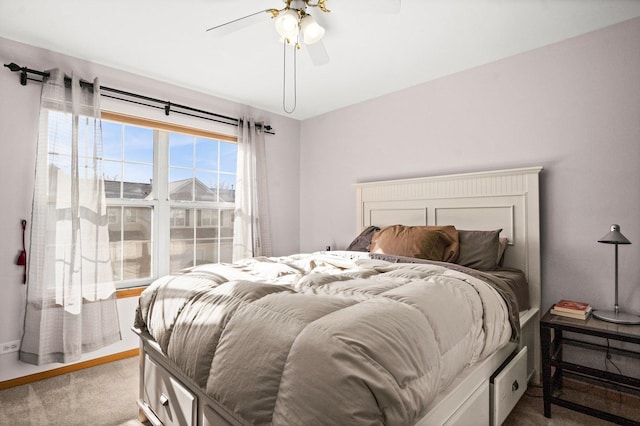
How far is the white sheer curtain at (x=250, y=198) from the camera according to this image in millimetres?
3615

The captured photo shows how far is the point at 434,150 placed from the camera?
3123mm

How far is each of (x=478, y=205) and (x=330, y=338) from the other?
2.22 meters

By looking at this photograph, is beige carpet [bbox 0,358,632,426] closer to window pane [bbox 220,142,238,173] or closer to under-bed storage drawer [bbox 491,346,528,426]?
under-bed storage drawer [bbox 491,346,528,426]

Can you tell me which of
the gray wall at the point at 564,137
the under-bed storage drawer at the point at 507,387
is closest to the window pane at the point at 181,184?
the gray wall at the point at 564,137

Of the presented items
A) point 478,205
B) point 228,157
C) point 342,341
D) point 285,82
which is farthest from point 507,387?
point 228,157

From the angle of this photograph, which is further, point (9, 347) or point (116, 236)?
point (116, 236)

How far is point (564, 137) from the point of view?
7.91 ft

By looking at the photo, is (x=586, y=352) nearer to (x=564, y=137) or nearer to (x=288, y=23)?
(x=564, y=137)

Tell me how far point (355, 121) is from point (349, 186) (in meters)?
0.74

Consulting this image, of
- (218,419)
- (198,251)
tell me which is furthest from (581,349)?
(198,251)

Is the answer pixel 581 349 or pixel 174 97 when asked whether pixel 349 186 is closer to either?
pixel 174 97

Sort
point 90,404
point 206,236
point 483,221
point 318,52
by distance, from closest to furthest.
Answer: point 90,404
point 318,52
point 483,221
point 206,236

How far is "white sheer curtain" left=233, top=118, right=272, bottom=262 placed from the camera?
3.62 metres

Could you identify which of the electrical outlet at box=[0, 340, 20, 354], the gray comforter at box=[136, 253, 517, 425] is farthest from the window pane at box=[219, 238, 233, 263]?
the gray comforter at box=[136, 253, 517, 425]
